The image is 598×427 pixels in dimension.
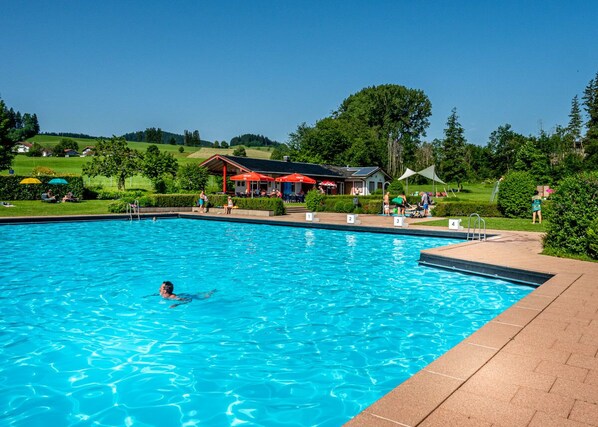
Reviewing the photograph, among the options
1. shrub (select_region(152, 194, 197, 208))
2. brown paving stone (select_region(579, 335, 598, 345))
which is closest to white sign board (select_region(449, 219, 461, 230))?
brown paving stone (select_region(579, 335, 598, 345))

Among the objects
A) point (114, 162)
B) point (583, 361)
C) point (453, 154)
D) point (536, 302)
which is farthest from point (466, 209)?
point (453, 154)

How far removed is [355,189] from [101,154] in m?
27.9

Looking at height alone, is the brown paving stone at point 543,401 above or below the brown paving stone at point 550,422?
below

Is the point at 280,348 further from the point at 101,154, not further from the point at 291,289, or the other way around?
the point at 101,154

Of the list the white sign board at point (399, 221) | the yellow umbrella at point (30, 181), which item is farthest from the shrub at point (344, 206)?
the yellow umbrella at point (30, 181)

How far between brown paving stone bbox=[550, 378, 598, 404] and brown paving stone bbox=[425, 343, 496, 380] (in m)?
0.65

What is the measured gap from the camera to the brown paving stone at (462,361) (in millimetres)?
3967

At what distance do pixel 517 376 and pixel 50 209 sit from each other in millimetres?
30513

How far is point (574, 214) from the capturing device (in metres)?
11.1

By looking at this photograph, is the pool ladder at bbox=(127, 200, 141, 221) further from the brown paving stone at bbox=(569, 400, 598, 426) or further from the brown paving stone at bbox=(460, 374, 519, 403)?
the brown paving stone at bbox=(569, 400, 598, 426)

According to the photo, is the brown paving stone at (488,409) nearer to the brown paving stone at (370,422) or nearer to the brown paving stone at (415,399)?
the brown paving stone at (415,399)

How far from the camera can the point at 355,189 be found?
4894cm

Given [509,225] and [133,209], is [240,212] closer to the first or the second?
[133,209]

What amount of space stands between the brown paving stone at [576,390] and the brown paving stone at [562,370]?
0.37ft
